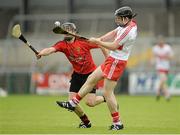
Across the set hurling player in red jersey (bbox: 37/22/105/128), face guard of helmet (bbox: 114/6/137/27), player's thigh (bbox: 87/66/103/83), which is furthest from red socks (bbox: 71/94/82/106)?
face guard of helmet (bbox: 114/6/137/27)

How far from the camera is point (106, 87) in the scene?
14227 mm

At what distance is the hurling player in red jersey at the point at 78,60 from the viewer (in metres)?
14.9

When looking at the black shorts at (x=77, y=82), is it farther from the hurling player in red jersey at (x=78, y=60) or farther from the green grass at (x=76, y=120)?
the green grass at (x=76, y=120)

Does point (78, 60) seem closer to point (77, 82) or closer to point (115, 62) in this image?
point (77, 82)

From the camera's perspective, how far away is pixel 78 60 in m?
15.1

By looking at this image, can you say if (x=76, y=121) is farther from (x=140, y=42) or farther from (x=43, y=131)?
(x=140, y=42)

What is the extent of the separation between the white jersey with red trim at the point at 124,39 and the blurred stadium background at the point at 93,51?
689 inches

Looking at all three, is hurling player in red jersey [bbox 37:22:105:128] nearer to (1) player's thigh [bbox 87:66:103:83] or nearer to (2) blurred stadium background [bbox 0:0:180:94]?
(1) player's thigh [bbox 87:66:103:83]

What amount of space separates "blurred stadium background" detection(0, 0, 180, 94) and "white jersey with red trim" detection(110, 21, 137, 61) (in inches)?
689

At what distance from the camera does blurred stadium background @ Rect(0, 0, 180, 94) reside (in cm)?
3225

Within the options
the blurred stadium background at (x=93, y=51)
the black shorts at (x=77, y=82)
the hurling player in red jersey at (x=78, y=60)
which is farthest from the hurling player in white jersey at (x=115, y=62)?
the blurred stadium background at (x=93, y=51)

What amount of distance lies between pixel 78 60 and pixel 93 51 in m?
Result: 17.8

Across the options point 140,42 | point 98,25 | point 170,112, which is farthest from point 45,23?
point 170,112

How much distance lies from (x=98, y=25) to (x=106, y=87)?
2063 cm
